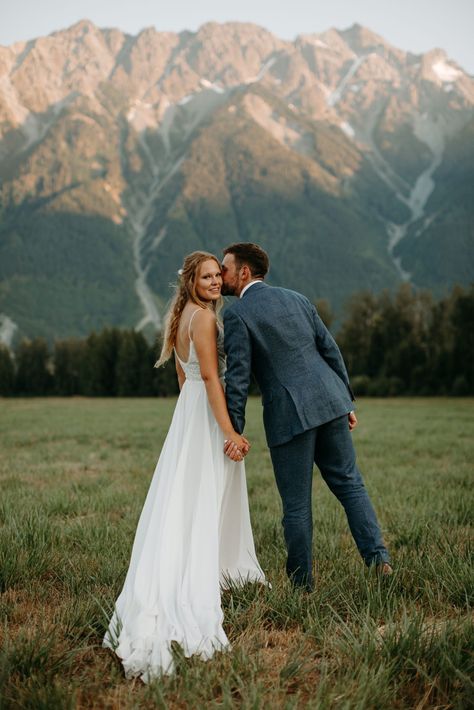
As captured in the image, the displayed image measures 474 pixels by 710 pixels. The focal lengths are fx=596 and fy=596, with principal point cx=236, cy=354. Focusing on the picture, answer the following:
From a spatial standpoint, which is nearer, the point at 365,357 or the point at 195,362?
the point at 195,362

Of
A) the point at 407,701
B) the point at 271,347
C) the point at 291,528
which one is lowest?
the point at 407,701

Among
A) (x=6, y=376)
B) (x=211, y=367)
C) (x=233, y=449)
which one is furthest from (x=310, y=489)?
(x=6, y=376)

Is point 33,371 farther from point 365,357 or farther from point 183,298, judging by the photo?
point 183,298

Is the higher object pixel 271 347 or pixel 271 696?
pixel 271 347

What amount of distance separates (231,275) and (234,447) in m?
1.42

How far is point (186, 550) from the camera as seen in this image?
4.17 meters

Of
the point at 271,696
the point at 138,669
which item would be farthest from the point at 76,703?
the point at 271,696

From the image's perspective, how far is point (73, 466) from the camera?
12250 millimetres

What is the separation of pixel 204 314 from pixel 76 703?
2.67 m

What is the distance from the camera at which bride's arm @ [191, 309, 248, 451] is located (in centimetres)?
451

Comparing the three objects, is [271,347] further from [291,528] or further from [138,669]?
[138,669]

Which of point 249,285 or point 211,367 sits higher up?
point 249,285

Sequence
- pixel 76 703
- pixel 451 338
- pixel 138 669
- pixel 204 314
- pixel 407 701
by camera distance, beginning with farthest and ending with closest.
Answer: pixel 451 338, pixel 204 314, pixel 138 669, pixel 407 701, pixel 76 703

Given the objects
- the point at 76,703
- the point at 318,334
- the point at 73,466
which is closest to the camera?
the point at 76,703
